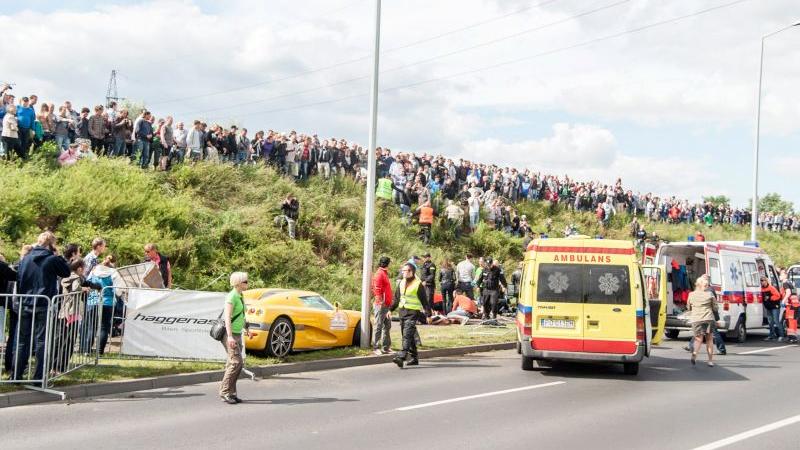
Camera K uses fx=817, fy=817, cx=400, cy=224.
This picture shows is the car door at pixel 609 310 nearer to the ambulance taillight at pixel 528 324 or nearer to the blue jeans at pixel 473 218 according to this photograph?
the ambulance taillight at pixel 528 324

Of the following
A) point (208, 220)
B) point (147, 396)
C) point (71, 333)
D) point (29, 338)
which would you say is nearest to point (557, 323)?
point (147, 396)

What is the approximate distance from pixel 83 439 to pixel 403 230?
22.0 metres

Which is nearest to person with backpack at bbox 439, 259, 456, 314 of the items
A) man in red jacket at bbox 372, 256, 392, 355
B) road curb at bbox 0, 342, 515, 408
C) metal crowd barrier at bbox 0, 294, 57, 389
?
road curb at bbox 0, 342, 515, 408

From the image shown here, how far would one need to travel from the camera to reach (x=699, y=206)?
52.4m

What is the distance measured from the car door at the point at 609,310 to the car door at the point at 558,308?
Result: 0.45 ft

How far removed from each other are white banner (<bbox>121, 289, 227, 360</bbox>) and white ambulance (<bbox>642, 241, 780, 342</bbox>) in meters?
13.0

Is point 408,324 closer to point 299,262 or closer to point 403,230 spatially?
point 299,262

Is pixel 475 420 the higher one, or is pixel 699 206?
pixel 699 206

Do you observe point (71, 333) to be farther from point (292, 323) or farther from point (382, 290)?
point (382, 290)

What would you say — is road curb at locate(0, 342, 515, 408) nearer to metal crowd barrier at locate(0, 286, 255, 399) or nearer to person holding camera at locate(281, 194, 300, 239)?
metal crowd barrier at locate(0, 286, 255, 399)

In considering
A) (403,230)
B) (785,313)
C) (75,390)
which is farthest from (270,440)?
(403,230)

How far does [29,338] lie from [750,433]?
895cm

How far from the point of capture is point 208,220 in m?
23.0

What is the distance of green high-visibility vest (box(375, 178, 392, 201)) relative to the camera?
30172 mm
